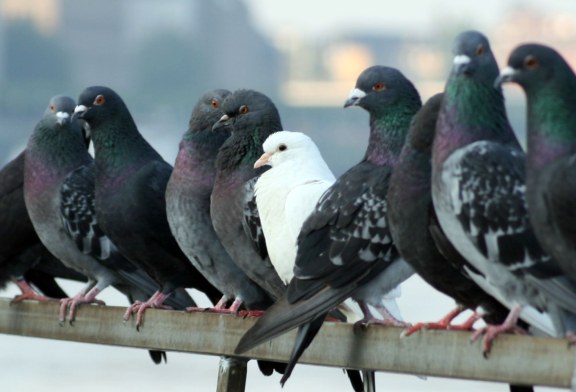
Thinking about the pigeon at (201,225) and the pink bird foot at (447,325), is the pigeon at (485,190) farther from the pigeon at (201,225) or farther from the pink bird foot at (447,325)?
the pigeon at (201,225)

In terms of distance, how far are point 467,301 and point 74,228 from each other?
3.59 metres

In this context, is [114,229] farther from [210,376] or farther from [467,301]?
[210,376]

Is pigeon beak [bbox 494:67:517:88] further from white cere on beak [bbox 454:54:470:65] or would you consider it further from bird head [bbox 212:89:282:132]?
bird head [bbox 212:89:282:132]

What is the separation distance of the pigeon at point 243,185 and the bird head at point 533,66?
2592mm

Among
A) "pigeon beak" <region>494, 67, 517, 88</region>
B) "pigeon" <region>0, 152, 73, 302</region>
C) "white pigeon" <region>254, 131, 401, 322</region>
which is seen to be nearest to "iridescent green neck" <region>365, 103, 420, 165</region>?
Answer: "white pigeon" <region>254, 131, 401, 322</region>

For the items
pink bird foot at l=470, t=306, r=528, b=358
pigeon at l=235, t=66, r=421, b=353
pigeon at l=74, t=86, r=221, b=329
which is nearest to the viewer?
pink bird foot at l=470, t=306, r=528, b=358

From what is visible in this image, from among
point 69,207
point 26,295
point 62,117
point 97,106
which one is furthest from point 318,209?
point 62,117

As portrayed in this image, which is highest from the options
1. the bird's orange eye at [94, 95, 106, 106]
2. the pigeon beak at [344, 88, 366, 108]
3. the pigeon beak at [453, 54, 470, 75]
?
the pigeon beak at [453, 54, 470, 75]

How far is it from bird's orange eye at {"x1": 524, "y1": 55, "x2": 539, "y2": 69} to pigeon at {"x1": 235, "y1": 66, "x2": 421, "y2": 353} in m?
→ 1.49

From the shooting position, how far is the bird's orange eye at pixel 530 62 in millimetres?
6328

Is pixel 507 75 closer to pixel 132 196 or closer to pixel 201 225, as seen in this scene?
pixel 201 225

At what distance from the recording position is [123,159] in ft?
32.2

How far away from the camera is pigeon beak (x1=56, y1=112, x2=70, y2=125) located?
34.3 feet

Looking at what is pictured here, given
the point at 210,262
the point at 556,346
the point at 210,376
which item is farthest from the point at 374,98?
the point at 210,376
